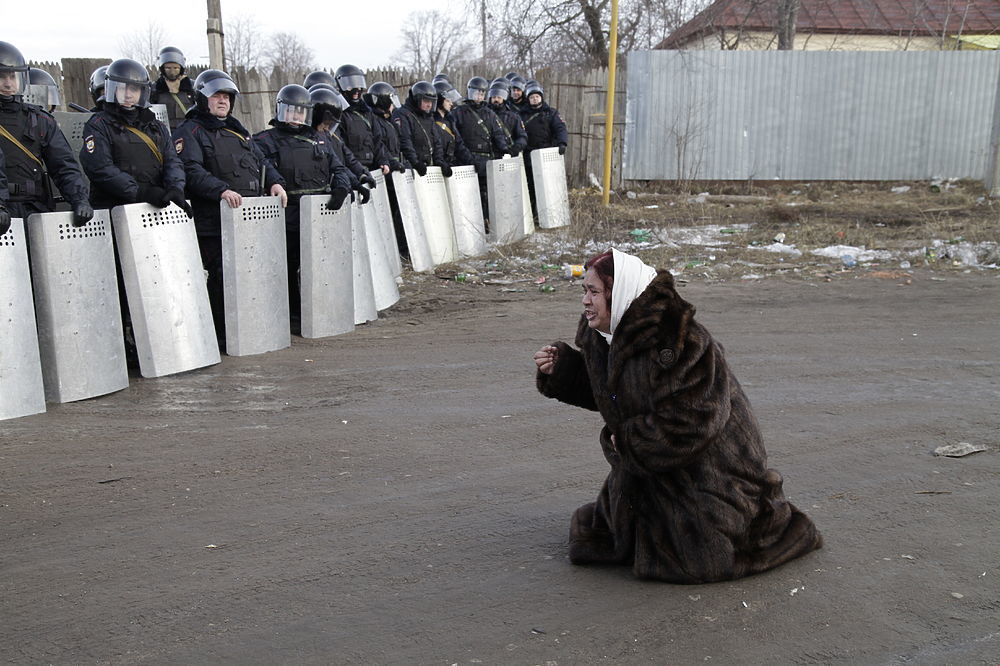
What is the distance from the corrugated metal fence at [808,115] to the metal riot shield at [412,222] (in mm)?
9067

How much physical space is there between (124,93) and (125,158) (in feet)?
1.60

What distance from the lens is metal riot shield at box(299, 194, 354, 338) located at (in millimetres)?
8250

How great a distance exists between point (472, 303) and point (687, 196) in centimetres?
975

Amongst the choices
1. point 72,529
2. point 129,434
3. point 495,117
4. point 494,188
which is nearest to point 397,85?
point 495,117

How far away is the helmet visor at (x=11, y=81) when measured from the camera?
654cm

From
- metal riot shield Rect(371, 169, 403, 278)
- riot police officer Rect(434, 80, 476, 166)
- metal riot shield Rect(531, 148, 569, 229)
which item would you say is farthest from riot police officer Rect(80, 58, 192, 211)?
metal riot shield Rect(531, 148, 569, 229)

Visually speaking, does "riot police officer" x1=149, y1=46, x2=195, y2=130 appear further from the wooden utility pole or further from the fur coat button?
the fur coat button

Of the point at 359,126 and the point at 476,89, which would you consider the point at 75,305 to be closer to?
the point at 359,126

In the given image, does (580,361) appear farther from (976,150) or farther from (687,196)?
(976,150)

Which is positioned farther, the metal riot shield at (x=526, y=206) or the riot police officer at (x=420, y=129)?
the metal riot shield at (x=526, y=206)

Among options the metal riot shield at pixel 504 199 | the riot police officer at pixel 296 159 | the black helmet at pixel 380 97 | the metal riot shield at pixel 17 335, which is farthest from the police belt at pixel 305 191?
the metal riot shield at pixel 504 199

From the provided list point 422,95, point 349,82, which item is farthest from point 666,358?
point 422,95

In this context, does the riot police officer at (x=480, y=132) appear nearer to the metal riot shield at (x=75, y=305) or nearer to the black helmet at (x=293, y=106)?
the black helmet at (x=293, y=106)

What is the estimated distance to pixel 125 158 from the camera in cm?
739
